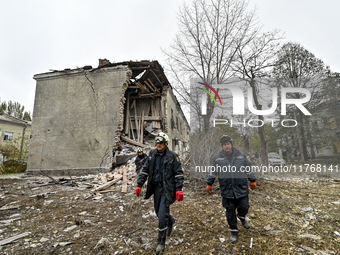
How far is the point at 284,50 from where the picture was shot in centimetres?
1002

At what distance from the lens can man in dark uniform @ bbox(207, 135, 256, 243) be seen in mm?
3049

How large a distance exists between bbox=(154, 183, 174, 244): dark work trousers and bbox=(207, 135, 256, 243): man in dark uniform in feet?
2.92

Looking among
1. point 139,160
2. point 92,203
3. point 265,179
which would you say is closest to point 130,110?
point 139,160

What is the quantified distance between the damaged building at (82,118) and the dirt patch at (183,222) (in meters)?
3.95

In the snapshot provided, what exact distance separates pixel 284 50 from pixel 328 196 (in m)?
8.26

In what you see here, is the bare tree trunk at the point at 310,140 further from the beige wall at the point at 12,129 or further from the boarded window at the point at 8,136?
the boarded window at the point at 8,136

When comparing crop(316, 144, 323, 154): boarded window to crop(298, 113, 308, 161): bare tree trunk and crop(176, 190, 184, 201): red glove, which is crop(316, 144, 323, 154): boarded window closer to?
crop(298, 113, 308, 161): bare tree trunk

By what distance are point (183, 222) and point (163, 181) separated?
1.44 metres

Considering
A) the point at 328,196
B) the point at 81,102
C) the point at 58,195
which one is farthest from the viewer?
the point at 81,102

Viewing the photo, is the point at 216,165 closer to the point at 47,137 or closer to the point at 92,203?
the point at 92,203

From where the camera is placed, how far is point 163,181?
9.95ft

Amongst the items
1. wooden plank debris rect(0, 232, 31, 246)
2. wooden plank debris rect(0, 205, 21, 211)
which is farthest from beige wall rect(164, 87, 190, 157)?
wooden plank debris rect(0, 232, 31, 246)

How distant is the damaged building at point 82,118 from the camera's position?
10.2 m

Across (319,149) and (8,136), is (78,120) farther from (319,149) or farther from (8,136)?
(8,136)
